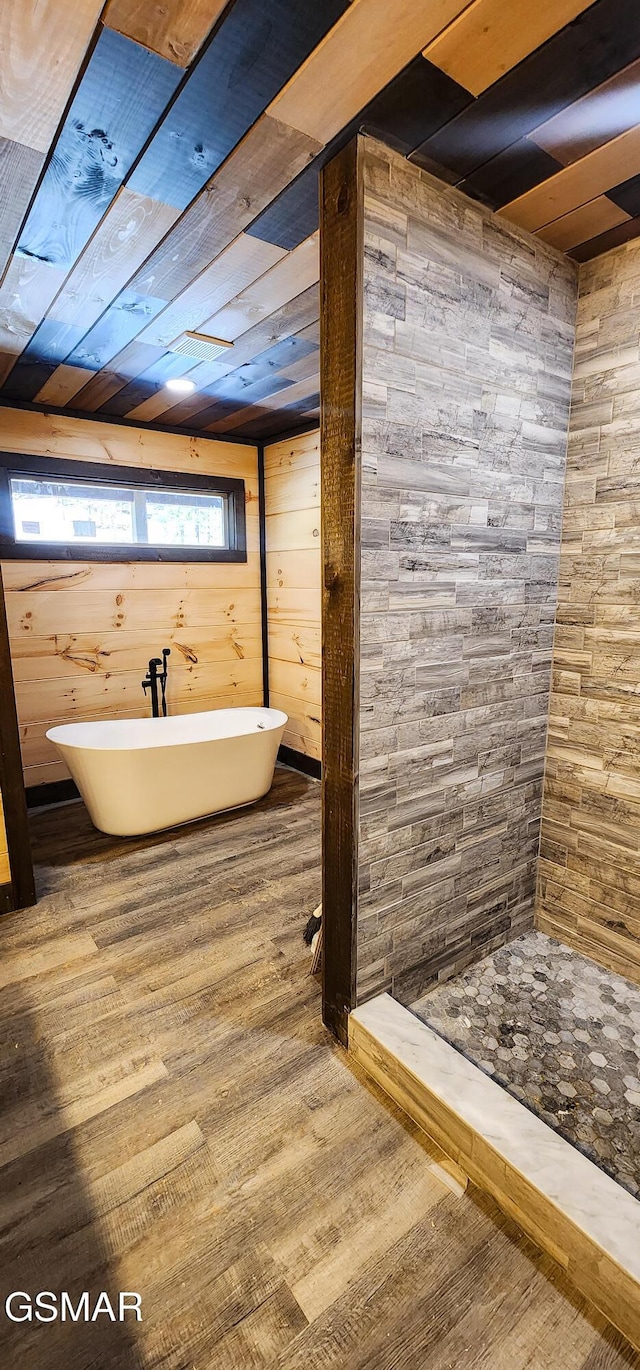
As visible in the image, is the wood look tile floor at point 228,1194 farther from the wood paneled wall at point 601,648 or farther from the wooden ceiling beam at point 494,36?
the wooden ceiling beam at point 494,36

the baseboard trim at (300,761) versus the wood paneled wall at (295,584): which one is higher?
the wood paneled wall at (295,584)

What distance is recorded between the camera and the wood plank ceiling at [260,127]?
1.00 meters

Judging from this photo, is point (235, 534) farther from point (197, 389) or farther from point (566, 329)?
point (566, 329)

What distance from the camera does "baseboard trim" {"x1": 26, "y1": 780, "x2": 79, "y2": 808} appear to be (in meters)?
3.46

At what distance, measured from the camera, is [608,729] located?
6.34ft

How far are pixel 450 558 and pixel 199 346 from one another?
1.61m

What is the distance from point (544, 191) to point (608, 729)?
1.58m

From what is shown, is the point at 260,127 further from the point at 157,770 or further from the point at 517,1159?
the point at 157,770

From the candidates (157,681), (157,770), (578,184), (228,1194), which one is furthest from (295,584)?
(228,1194)

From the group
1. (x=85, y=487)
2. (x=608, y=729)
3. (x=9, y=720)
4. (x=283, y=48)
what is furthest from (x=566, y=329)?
(x=85, y=487)

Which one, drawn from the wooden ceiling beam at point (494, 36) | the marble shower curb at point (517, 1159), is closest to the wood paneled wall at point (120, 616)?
the marble shower curb at point (517, 1159)

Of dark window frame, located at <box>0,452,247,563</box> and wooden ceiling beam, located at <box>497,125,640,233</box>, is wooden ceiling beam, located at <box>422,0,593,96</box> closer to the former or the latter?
wooden ceiling beam, located at <box>497,125,640,233</box>

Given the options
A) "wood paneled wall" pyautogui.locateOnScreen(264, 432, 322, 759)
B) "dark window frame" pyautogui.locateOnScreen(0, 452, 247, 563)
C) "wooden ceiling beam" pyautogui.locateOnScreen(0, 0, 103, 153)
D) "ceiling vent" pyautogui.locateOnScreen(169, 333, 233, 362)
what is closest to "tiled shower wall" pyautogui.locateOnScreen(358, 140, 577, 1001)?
"wooden ceiling beam" pyautogui.locateOnScreen(0, 0, 103, 153)

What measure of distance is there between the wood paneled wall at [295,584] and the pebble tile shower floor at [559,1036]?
213cm
